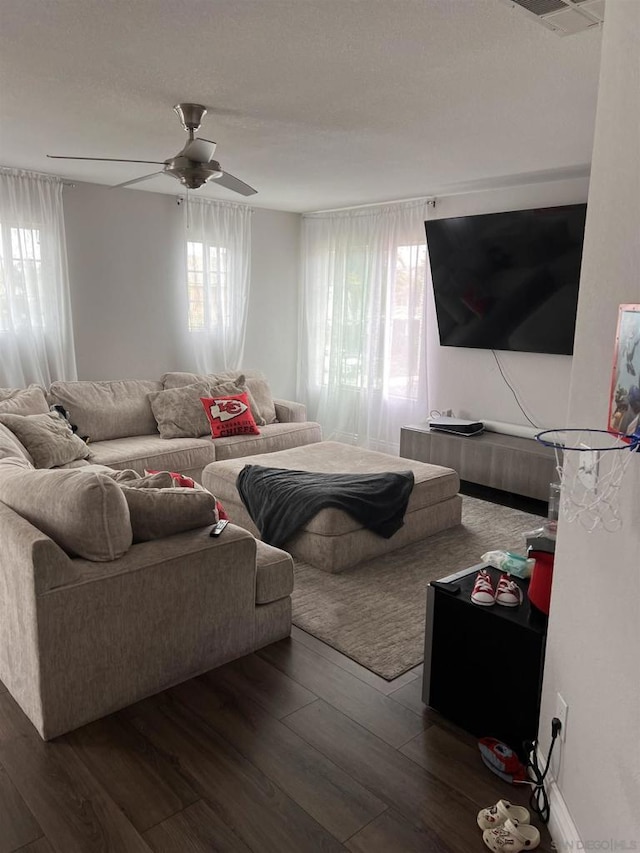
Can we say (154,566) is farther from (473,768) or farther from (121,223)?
(121,223)

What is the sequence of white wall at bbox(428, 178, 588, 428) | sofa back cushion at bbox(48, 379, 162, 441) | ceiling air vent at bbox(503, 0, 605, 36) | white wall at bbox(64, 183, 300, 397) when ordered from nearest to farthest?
ceiling air vent at bbox(503, 0, 605, 36), sofa back cushion at bbox(48, 379, 162, 441), white wall at bbox(428, 178, 588, 428), white wall at bbox(64, 183, 300, 397)

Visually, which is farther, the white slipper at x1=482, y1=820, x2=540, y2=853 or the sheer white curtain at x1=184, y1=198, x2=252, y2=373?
the sheer white curtain at x1=184, y1=198, x2=252, y2=373

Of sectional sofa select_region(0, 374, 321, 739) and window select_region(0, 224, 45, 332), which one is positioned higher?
window select_region(0, 224, 45, 332)

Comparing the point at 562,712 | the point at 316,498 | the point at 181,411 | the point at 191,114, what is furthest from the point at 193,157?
the point at 562,712

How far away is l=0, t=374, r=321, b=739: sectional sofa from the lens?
7.23 feet

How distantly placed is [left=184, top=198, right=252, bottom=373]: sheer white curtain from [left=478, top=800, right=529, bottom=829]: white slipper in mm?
5292

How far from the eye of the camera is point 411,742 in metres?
2.28

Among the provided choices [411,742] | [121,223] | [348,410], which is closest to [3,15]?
[411,742]

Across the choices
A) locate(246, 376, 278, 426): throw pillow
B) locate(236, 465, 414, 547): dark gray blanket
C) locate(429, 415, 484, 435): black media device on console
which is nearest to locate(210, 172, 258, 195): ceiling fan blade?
locate(236, 465, 414, 547): dark gray blanket

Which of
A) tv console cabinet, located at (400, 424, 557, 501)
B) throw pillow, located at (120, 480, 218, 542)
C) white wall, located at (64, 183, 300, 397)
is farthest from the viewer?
white wall, located at (64, 183, 300, 397)

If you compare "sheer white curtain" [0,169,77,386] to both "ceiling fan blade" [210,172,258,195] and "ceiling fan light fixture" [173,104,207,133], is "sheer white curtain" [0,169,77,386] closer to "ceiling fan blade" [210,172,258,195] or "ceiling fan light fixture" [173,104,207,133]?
"ceiling fan blade" [210,172,258,195]

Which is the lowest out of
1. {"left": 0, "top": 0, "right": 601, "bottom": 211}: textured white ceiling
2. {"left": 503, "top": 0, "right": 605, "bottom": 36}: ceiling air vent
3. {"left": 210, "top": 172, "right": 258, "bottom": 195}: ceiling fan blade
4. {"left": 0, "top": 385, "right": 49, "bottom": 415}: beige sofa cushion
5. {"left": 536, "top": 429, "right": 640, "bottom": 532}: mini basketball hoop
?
{"left": 0, "top": 385, "right": 49, "bottom": 415}: beige sofa cushion

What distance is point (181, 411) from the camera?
5.41 meters

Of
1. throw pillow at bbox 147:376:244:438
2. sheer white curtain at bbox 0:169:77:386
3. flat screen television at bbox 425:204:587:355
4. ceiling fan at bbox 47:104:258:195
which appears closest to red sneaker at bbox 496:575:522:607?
ceiling fan at bbox 47:104:258:195
